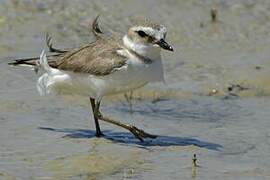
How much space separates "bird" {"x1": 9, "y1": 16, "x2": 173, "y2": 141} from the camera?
766cm

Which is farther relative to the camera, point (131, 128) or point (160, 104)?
point (160, 104)

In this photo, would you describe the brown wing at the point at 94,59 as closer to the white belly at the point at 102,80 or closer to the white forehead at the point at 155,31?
the white belly at the point at 102,80

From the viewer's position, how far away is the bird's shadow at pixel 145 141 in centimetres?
802

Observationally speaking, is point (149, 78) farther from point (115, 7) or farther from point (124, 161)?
point (115, 7)

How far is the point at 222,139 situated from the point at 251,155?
2.04 feet

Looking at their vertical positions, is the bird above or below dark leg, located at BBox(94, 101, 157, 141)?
above

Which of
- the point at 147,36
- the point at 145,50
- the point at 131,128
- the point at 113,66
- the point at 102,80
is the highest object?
the point at 147,36

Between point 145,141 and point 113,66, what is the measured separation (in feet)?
2.87

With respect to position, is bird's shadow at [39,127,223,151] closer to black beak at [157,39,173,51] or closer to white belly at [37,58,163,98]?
white belly at [37,58,163,98]

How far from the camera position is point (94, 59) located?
7828 mm

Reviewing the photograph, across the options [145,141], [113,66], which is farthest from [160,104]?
[113,66]

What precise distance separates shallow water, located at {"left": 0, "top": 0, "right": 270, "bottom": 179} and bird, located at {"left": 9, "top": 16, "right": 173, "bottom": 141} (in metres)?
0.48

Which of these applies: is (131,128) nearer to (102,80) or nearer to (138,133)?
(138,133)

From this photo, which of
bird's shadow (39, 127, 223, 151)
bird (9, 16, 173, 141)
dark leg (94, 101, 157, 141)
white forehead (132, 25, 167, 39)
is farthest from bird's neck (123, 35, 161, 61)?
bird's shadow (39, 127, 223, 151)
